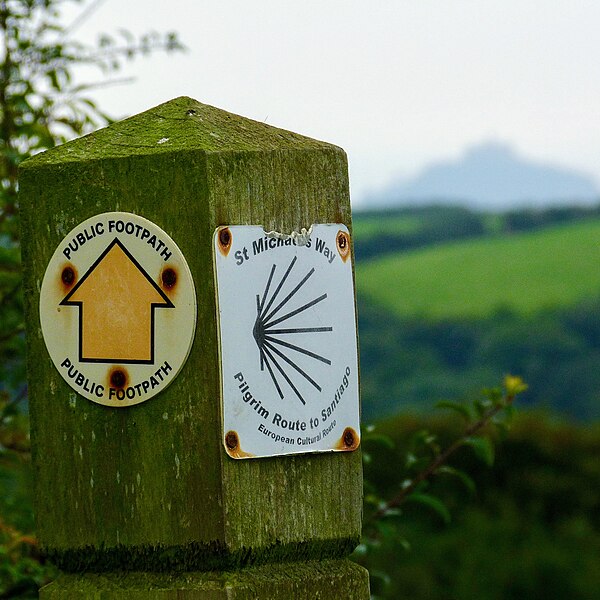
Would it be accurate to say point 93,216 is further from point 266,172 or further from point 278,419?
point 278,419

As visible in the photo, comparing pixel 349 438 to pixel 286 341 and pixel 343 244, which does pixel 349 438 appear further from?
pixel 343 244

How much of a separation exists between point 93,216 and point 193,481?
16.2 inches

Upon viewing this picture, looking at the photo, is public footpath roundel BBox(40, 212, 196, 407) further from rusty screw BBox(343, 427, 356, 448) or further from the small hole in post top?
rusty screw BBox(343, 427, 356, 448)

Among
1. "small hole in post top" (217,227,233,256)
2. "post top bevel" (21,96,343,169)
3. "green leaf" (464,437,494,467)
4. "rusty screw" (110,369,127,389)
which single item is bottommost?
"green leaf" (464,437,494,467)

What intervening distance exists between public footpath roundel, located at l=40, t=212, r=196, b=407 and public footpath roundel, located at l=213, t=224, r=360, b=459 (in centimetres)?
7

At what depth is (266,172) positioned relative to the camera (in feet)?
5.30

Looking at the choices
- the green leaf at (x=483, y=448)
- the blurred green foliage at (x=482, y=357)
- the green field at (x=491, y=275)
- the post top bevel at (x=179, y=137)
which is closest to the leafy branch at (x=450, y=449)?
the green leaf at (x=483, y=448)

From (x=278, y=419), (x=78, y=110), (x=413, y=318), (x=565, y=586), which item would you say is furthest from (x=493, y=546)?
(x=413, y=318)

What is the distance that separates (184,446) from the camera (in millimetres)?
1569

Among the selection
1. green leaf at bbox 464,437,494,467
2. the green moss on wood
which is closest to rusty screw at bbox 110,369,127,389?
the green moss on wood

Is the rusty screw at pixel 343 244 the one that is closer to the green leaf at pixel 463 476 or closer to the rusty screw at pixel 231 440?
the rusty screw at pixel 231 440

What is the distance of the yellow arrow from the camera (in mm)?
1600

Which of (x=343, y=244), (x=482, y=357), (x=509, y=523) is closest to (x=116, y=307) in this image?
(x=343, y=244)

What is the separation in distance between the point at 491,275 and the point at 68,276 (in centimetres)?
2131
